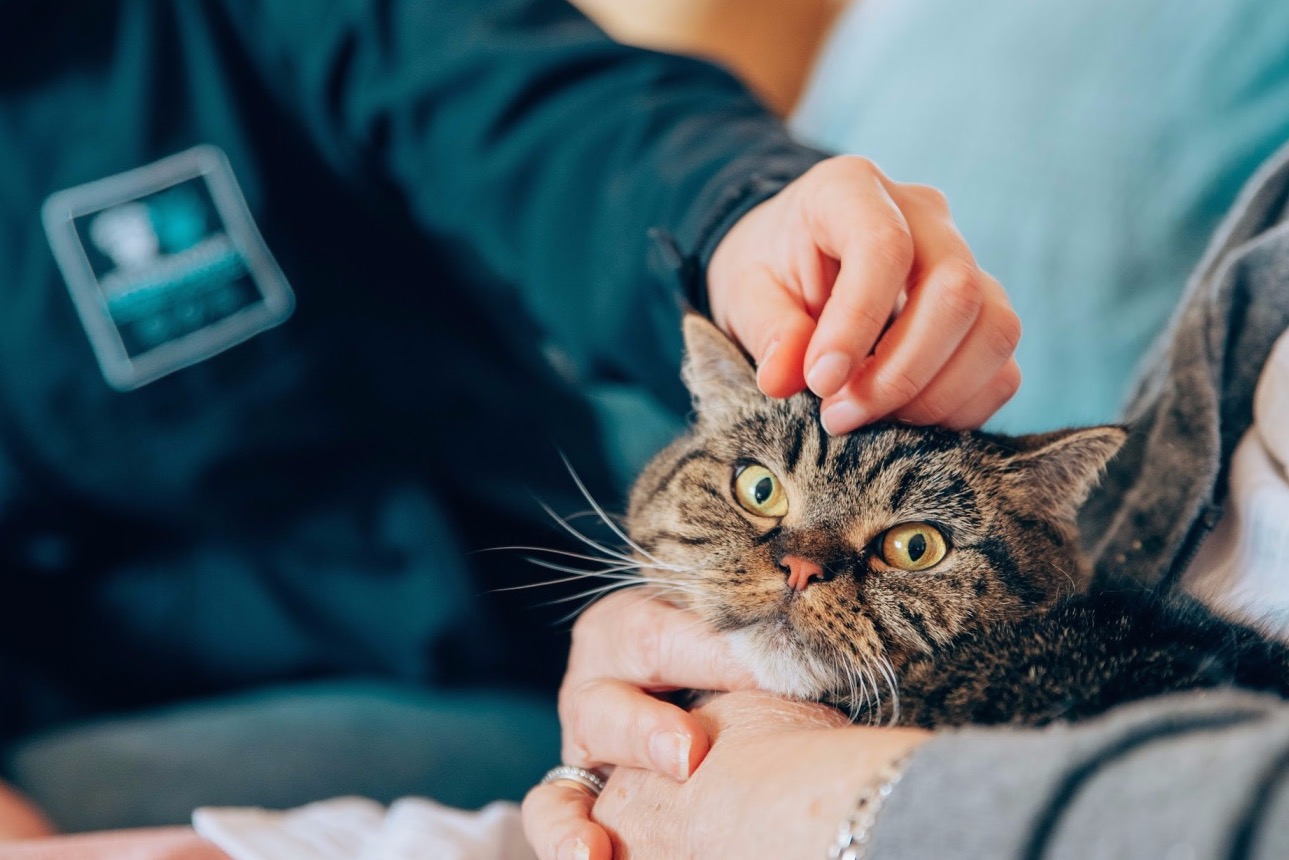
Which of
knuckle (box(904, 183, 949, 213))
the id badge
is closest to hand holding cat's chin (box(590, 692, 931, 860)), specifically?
knuckle (box(904, 183, 949, 213))

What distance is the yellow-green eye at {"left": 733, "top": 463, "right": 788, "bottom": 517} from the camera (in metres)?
0.66

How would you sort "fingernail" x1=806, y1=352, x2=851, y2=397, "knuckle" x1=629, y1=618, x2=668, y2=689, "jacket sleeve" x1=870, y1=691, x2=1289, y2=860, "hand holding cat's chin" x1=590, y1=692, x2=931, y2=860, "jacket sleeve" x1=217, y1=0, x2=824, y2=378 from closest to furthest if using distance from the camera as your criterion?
"jacket sleeve" x1=870, y1=691, x2=1289, y2=860
"hand holding cat's chin" x1=590, y1=692, x2=931, y2=860
"fingernail" x1=806, y1=352, x2=851, y2=397
"knuckle" x1=629, y1=618, x2=668, y2=689
"jacket sleeve" x1=217, y1=0, x2=824, y2=378

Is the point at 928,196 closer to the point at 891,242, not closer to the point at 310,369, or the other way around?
the point at 891,242

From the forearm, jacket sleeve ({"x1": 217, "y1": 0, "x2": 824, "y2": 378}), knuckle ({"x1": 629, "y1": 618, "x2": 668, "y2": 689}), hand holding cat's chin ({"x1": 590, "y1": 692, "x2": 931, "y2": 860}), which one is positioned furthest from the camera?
the forearm

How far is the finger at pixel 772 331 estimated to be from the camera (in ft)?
1.85

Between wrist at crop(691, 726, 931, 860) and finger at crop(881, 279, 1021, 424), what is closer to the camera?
wrist at crop(691, 726, 931, 860)

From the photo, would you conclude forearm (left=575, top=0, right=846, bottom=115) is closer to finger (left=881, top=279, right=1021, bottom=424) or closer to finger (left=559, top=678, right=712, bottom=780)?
finger (left=881, top=279, right=1021, bottom=424)

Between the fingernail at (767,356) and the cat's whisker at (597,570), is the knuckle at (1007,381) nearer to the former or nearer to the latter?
the fingernail at (767,356)

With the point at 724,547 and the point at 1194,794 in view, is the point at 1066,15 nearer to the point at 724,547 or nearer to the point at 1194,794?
the point at 724,547

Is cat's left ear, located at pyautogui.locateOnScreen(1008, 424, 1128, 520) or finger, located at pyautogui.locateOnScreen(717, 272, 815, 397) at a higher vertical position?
finger, located at pyautogui.locateOnScreen(717, 272, 815, 397)

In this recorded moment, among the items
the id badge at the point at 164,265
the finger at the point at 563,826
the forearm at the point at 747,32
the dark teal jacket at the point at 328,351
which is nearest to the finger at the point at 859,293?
the finger at the point at 563,826

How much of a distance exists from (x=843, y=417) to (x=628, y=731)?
25 cm

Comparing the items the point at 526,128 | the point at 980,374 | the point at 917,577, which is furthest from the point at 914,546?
the point at 526,128

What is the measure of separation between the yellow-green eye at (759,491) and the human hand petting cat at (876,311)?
85 mm
